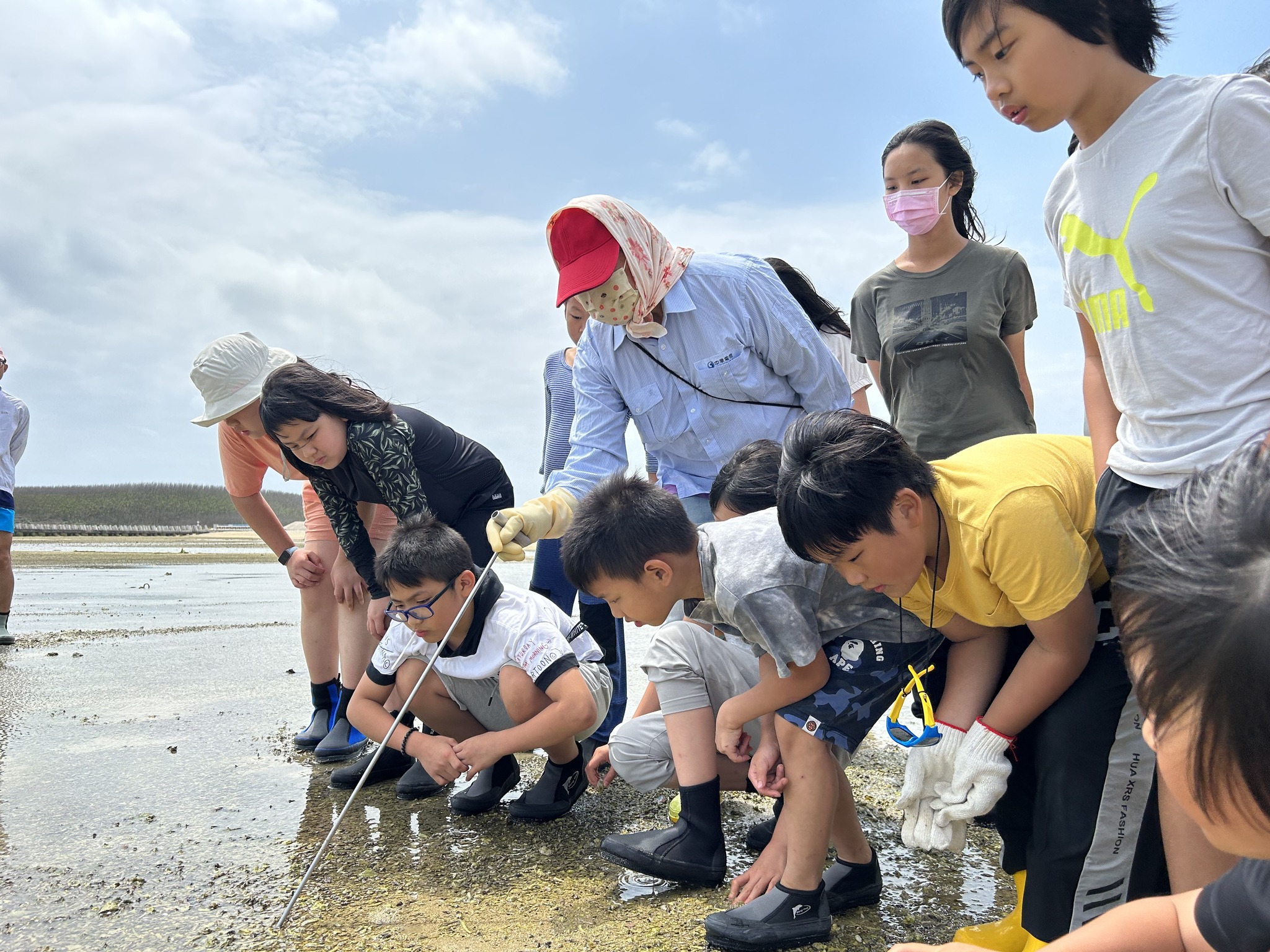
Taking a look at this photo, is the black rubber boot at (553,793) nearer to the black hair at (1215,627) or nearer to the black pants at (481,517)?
the black pants at (481,517)

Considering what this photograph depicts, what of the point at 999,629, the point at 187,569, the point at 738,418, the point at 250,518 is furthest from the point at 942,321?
the point at 187,569

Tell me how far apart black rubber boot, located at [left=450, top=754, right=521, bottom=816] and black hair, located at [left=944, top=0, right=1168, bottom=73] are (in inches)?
89.5

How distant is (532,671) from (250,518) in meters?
2.03

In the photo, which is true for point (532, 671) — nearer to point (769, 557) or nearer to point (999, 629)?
point (769, 557)

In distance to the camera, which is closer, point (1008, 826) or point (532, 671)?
point (1008, 826)

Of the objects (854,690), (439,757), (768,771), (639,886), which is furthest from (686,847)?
(439,757)

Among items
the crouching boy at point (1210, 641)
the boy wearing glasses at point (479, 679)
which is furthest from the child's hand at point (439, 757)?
the crouching boy at point (1210, 641)

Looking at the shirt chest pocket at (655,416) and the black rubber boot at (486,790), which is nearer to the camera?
the black rubber boot at (486,790)

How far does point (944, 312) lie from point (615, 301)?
1.05 m

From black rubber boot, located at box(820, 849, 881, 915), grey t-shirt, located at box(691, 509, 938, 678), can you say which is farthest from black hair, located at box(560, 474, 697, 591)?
black rubber boot, located at box(820, 849, 881, 915)

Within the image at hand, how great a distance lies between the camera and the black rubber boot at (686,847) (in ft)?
7.29

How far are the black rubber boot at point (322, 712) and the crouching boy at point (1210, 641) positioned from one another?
3205 millimetres

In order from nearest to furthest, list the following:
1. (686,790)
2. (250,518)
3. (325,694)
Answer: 1. (686,790)
2. (325,694)
3. (250,518)

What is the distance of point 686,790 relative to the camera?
7.62 feet
